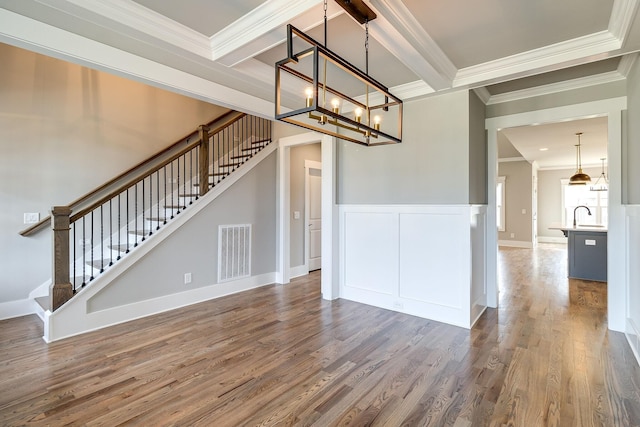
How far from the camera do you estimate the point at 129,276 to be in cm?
364

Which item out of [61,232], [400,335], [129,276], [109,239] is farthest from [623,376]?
[109,239]

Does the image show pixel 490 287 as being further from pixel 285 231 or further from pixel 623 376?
pixel 285 231

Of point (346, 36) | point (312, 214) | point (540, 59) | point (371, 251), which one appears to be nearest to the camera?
point (346, 36)

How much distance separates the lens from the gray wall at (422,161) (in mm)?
3520

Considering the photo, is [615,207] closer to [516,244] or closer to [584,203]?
[516,244]

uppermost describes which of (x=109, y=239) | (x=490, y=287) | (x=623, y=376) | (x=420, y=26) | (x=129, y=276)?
(x=420, y=26)

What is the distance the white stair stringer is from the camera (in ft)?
10.2

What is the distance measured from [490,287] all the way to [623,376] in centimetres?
173

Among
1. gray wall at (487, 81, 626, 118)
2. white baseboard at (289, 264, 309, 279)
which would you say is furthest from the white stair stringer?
gray wall at (487, 81, 626, 118)

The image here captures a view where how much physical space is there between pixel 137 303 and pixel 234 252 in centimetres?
150

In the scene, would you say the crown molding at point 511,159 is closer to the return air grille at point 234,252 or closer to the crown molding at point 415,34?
the crown molding at point 415,34

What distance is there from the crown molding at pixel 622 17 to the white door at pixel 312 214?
4444mm

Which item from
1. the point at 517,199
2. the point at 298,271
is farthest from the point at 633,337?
the point at 517,199

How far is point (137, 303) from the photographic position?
146 inches
